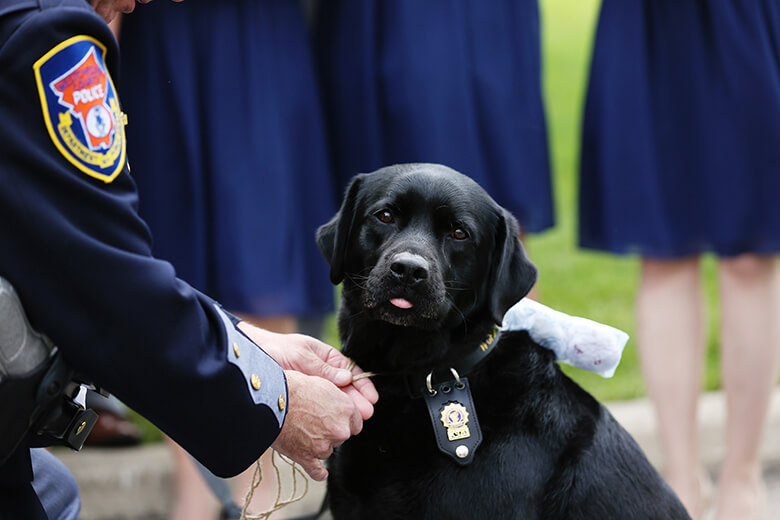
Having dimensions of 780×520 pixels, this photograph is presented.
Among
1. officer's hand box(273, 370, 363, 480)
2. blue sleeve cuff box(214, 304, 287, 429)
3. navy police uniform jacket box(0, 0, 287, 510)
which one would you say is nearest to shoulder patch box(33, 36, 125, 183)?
navy police uniform jacket box(0, 0, 287, 510)

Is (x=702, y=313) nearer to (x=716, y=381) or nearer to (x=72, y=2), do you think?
(x=716, y=381)

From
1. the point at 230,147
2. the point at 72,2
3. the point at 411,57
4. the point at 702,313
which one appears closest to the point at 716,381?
the point at 702,313

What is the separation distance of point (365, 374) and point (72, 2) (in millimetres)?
1039

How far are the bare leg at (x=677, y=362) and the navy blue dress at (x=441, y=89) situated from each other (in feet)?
1.70

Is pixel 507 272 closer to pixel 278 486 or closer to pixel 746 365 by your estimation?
pixel 278 486

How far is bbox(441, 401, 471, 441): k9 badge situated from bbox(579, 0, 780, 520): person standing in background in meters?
1.47

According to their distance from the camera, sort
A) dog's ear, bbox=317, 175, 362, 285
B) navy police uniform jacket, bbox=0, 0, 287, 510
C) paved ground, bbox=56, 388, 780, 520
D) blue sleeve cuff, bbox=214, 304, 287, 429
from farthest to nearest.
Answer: paved ground, bbox=56, 388, 780, 520
dog's ear, bbox=317, 175, 362, 285
blue sleeve cuff, bbox=214, 304, 287, 429
navy police uniform jacket, bbox=0, 0, 287, 510

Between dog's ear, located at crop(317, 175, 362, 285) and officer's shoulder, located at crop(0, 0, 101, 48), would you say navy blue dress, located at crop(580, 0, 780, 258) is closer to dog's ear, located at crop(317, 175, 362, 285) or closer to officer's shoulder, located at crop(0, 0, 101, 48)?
dog's ear, located at crop(317, 175, 362, 285)

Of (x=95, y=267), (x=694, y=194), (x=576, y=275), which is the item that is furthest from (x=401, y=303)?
(x=576, y=275)

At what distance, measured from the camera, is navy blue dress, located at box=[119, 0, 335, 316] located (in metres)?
2.95

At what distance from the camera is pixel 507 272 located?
2.10 metres

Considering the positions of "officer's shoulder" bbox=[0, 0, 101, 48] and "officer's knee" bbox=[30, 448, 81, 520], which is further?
"officer's knee" bbox=[30, 448, 81, 520]

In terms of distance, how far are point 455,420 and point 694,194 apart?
5.23 feet

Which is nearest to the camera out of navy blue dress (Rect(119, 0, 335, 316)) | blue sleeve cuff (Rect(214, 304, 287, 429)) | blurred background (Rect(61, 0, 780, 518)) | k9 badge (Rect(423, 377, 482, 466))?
blue sleeve cuff (Rect(214, 304, 287, 429))
